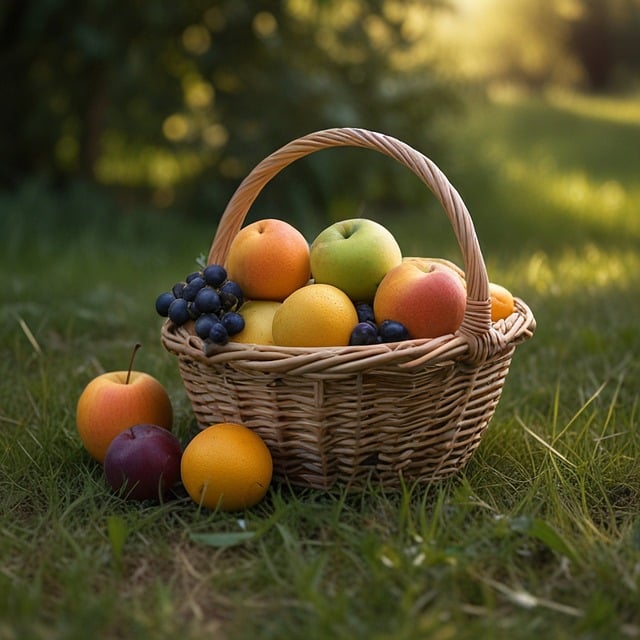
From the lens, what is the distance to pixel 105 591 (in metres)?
1.49

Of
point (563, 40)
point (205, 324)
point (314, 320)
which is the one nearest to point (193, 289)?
point (205, 324)

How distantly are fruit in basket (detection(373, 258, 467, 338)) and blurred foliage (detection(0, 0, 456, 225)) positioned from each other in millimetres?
3648

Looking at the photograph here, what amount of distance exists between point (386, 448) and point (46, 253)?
3250mm

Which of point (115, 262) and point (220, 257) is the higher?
point (220, 257)

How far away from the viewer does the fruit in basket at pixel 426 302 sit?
1.79 m

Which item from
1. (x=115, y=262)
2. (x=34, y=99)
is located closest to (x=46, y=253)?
(x=115, y=262)

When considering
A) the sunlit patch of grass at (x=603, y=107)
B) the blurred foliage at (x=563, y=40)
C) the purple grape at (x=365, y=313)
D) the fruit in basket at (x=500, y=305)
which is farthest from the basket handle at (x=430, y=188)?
the blurred foliage at (x=563, y=40)

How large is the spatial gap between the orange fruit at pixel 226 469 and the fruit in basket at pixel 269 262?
366mm

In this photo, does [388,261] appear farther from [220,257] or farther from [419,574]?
[419,574]

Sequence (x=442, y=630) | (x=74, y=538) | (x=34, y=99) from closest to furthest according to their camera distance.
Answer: (x=442, y=630), (x=74, y=538), (x=34, y=99)

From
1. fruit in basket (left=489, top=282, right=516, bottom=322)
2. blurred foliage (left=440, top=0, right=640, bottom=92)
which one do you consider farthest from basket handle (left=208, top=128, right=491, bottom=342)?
blurred foliage (left=440, top=0, right=640, bottom=92)

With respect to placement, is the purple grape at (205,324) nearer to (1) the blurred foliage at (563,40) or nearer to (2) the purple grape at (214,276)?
(2) the purple grape at (214,276)

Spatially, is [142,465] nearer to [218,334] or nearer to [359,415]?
[218,334]

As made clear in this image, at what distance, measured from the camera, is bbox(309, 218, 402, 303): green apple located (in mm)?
1930
